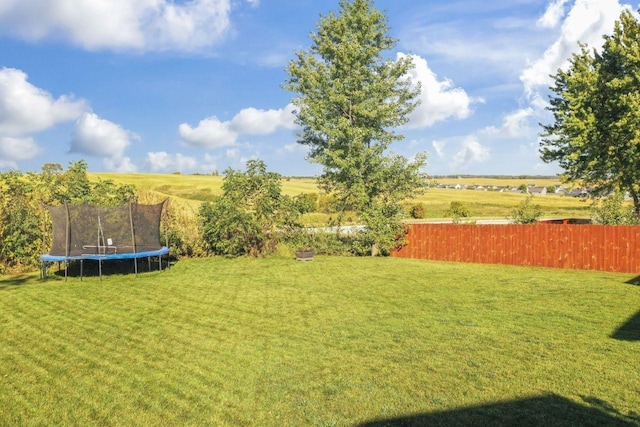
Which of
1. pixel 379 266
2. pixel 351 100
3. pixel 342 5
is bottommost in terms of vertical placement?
pixel 379 266

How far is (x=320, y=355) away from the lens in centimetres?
667

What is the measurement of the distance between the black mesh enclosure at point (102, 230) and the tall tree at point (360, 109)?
8778mm

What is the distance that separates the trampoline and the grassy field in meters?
2.29

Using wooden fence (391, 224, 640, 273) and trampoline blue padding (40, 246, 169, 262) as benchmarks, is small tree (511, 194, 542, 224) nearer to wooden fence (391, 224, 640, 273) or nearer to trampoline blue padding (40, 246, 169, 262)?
wooden fence (391, 224, 640, 273)

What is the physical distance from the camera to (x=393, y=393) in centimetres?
527

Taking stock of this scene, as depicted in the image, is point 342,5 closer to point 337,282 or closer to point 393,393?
point 337,282

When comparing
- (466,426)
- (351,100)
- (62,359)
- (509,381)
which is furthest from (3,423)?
(351,100)

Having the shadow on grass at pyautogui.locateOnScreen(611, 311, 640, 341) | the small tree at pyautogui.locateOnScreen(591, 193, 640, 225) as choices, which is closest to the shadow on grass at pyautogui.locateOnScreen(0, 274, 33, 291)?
the shadow on grass at pyautogui.locateOnScreen(611, 311, 640, 341)

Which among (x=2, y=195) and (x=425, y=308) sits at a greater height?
(x=2, y=195)

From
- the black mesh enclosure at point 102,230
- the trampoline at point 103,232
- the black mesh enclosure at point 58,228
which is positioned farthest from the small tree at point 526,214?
the black mesh enclosure at point 58,228

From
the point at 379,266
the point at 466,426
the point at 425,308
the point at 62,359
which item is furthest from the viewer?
the point at 379,266

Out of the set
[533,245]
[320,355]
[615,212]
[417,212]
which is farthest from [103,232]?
[417,212]

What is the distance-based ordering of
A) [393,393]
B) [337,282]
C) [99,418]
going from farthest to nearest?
[337,282] < [393,393] < [99,418]

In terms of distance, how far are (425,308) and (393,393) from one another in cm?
475
